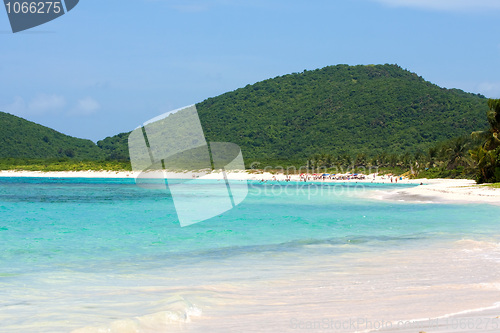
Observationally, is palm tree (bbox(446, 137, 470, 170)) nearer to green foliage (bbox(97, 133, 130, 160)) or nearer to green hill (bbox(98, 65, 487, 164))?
green hill (bbox(98, 65, 487, 164))

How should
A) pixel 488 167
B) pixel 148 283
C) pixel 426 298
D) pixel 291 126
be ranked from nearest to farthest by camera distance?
pixel 426 298 < pixel 148 283 < pixel 488 167 < pixel 291 126

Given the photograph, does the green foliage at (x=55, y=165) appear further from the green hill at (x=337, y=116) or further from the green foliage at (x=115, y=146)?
the green hill at (x=337, y=116)

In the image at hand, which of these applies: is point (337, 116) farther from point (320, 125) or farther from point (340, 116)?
point (320, 125)

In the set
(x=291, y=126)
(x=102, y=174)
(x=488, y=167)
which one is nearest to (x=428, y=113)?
(x=291, y=126)

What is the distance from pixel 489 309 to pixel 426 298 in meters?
0.97

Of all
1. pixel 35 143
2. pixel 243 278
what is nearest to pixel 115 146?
pixel 35 143

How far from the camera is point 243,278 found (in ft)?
30.0

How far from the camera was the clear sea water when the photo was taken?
6.23 meters

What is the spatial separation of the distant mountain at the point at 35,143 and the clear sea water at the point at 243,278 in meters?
115

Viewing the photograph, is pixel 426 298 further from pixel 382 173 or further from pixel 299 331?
pixel 382 173

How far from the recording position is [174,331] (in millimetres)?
5766

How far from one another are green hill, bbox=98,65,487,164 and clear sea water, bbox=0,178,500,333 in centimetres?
9604

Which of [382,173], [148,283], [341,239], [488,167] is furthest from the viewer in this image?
[382,173]

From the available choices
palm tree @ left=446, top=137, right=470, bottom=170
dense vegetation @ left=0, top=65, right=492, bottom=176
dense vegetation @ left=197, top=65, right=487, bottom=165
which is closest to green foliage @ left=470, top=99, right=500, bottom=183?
palm tree @ left=446, top=137, right=470, bottom=170
